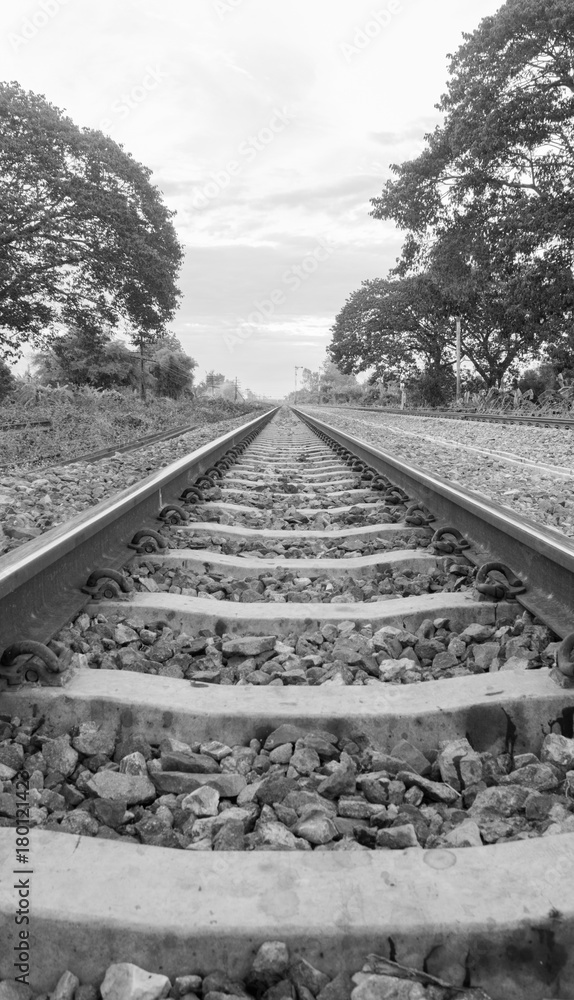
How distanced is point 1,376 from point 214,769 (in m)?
19.3

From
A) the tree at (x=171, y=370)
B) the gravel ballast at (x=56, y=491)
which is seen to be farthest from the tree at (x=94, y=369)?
the gravel ballast at (x=56, y=491)

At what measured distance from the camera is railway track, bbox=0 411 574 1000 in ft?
2.97

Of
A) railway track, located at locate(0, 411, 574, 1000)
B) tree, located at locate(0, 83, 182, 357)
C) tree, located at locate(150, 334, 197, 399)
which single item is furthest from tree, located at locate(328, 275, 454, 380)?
railway track, located at locate(0, 411, 574, 1000)

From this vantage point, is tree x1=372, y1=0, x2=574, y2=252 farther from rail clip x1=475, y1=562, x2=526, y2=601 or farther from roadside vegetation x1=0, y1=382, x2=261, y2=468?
rail clip x1=475, y1=562, x2=526, y2=601

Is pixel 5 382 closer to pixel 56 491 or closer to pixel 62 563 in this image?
pixel 56 491

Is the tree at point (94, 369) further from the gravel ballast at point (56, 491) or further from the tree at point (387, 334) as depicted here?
the gravel ballast at point (56, 491)

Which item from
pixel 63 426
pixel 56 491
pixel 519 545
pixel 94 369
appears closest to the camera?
pixel 519 545

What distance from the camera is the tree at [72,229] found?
1827cm

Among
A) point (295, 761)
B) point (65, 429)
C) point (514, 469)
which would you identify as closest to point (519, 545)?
point (295, 761)

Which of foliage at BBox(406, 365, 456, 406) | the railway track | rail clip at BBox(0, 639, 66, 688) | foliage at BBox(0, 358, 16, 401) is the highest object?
foliage at BBox(406, 365, 456, 406)

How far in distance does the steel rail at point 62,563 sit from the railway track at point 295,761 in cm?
1

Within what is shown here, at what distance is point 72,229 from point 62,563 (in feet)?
65.2

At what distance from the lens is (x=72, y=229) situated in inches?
770

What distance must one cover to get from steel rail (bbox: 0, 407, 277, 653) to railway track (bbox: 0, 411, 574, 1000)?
0.01m
